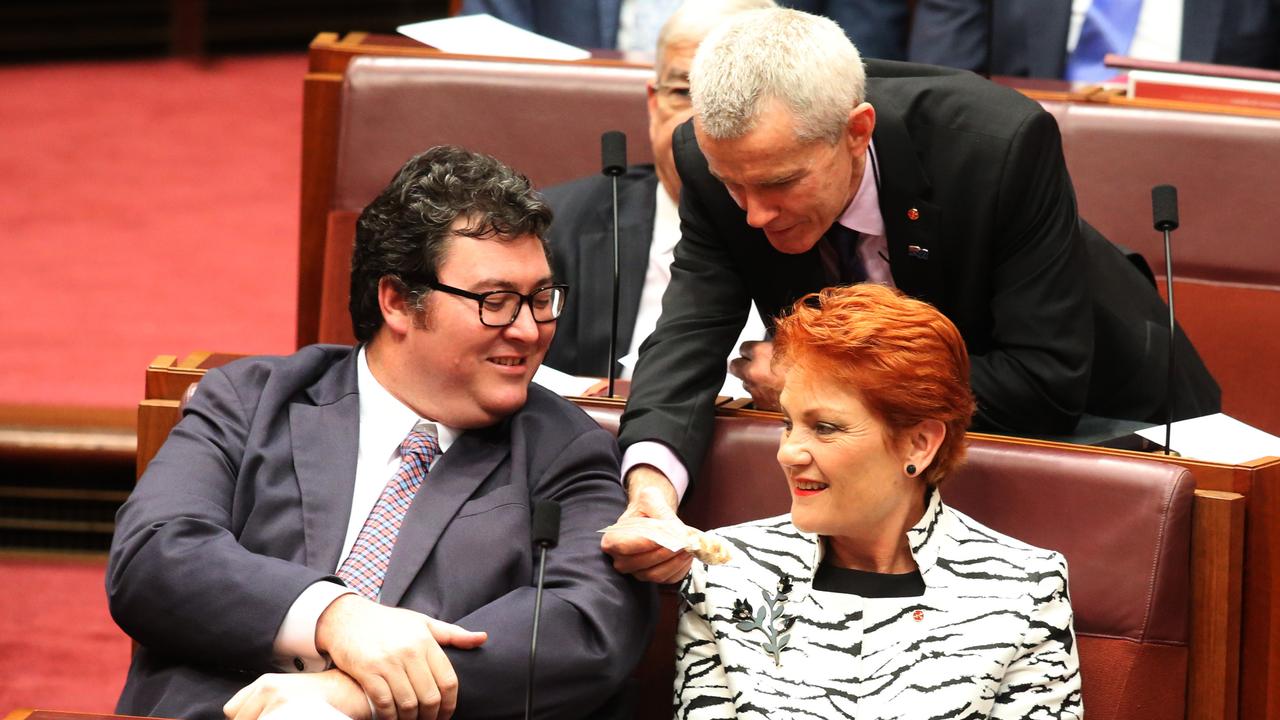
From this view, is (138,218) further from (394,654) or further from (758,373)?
(394,654)

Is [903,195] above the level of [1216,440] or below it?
above

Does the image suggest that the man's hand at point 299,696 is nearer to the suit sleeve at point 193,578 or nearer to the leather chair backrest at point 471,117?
the suit sleeve at point 193,578

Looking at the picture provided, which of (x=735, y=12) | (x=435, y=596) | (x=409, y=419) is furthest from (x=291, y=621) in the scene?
(x=735, y=12)

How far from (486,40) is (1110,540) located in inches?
55.3

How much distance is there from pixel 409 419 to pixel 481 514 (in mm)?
143

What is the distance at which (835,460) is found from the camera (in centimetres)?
134

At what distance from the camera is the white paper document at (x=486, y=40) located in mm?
2422

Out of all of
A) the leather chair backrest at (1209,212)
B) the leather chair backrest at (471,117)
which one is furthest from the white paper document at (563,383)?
the leather chair backrest at (1209,212)

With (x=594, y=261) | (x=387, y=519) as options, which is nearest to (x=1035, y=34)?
(x=594, y=261)

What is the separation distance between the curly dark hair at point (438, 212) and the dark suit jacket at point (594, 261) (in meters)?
0.61

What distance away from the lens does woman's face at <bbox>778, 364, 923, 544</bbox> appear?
52.9 inches

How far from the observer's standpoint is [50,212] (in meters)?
3.76

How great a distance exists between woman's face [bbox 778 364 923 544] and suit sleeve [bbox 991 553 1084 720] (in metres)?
0.15

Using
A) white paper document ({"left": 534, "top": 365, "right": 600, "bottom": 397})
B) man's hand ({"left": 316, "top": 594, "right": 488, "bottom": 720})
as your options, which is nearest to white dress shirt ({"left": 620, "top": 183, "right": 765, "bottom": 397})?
white paper document ({"left": 534, "top": 365, "right": 600, "bottom": 397})
